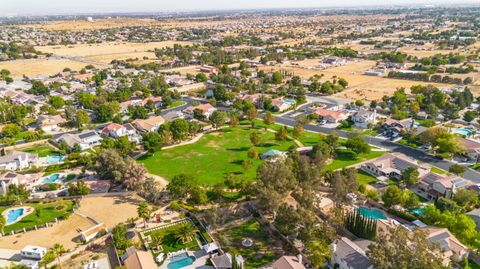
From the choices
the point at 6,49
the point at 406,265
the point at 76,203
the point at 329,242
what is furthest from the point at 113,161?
the point at 6,49

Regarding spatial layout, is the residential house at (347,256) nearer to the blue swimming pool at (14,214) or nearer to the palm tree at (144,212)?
the palm tree at (144,212)

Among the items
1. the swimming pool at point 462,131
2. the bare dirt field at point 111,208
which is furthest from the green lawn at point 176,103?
the swimming pool at point 462,131

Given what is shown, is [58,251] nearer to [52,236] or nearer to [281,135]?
[52,236]

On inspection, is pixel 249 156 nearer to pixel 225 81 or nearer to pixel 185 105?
pixel 185 105

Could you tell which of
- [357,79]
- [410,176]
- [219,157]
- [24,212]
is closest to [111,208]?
[24,212]

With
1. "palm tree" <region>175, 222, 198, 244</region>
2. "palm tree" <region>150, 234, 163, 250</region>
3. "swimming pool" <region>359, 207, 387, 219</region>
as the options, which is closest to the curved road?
"swimming pool" <region>359, 207, 387, 219</region>

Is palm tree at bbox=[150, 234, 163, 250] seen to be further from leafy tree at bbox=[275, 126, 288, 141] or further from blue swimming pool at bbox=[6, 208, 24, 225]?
leafy tree at bbox=[275, 126, 288, 141]

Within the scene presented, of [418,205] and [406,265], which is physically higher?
[406,265]
